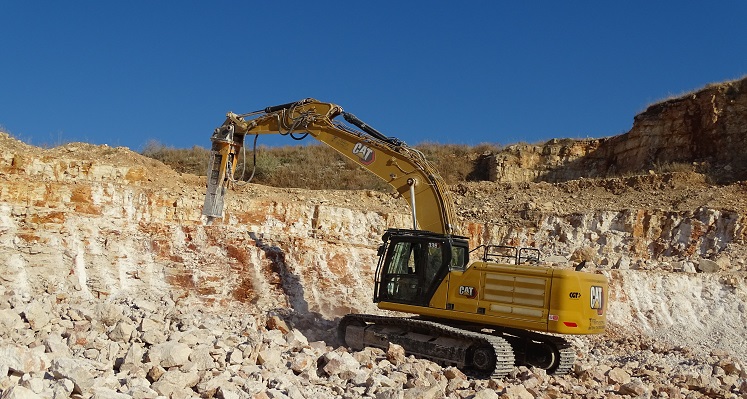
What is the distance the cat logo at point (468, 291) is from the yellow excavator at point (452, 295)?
13mm

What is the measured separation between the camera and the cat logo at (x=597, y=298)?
8.95 metres

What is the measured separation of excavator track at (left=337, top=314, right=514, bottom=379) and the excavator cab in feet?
1.20

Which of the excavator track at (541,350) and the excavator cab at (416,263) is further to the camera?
the excavator cab at (416,263)

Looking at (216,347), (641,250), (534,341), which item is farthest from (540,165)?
(216,347)

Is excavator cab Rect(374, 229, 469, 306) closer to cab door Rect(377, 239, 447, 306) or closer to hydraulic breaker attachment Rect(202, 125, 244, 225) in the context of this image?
cab door Rect(377, 239, 447, 306)

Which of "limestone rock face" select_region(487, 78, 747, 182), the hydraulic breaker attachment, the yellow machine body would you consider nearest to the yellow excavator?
the yellow machine body

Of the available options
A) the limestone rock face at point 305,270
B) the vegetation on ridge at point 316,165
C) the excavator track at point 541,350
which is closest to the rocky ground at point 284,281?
the limestone rock face at point 305,270

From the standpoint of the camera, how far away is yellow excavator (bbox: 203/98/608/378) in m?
8.73

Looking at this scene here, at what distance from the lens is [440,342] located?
358 inches

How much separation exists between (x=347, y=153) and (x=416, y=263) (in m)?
2.54

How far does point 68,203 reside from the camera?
45.5ft

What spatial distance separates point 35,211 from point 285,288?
16.4 ft

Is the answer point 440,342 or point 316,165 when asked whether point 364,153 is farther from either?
point 316,165

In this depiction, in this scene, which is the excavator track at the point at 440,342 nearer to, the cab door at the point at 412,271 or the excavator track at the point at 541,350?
the cab door at the point at 412,271
